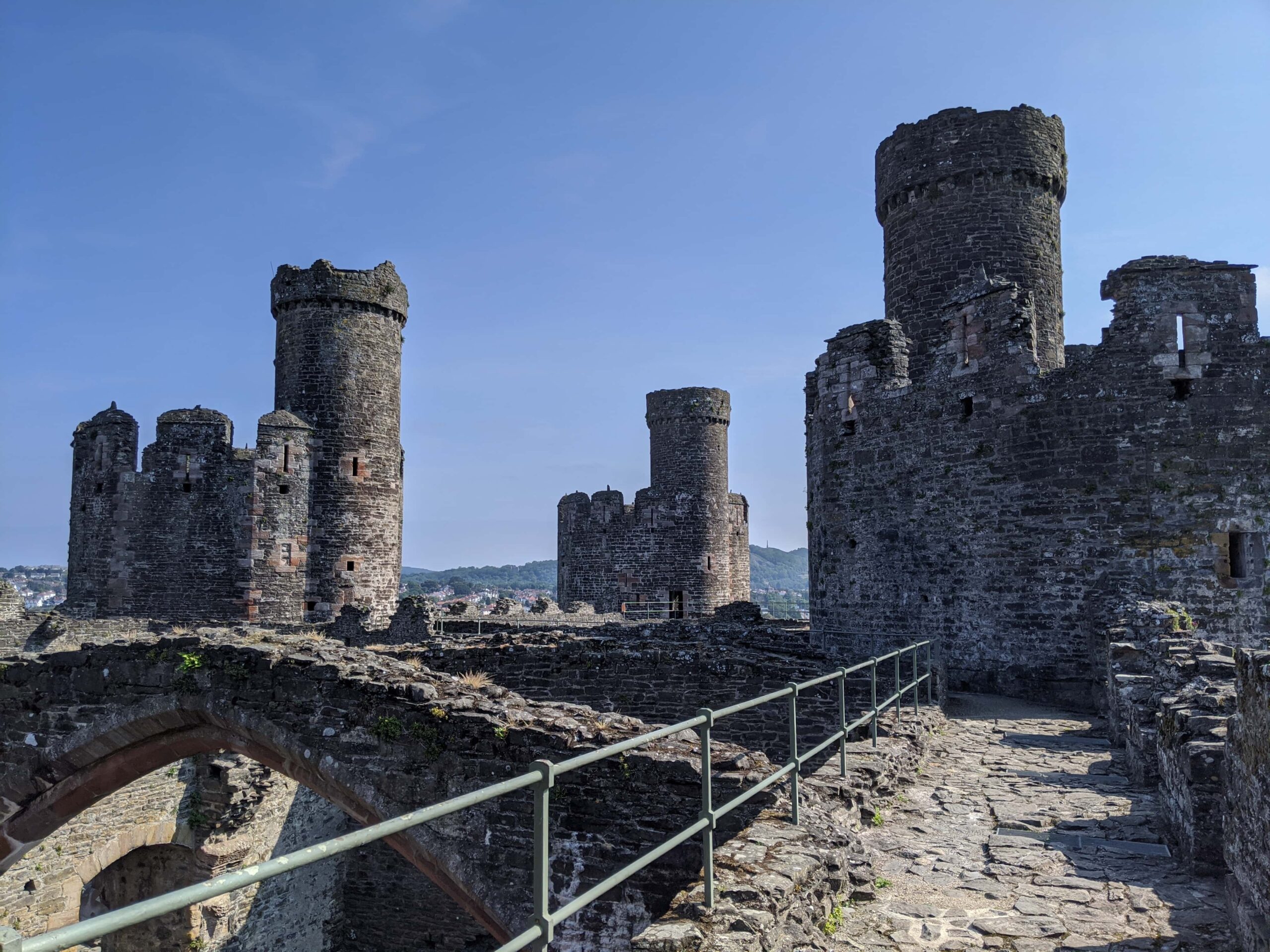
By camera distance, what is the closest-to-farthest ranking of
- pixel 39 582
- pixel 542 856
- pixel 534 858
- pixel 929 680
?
pixel 542 856
pixel 534 858
pixel 929 680
pixel 39 582

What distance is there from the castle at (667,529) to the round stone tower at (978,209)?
16.8 meters

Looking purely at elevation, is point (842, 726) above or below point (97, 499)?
below

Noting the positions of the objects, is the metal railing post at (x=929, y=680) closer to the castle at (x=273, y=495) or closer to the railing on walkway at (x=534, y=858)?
the railing on walkway at (x=534, y=858)

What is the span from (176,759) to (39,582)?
13572 centimetres

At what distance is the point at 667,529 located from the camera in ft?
116

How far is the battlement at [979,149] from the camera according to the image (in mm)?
18984

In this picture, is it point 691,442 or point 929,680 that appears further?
point 691,442

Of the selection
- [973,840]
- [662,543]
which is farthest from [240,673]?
[662,543]

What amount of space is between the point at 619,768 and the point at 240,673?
359cm

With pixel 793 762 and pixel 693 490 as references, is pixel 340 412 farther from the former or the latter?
pixel 793 762

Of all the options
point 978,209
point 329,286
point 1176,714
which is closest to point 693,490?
point 329,286

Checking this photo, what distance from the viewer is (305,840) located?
44.2 ft

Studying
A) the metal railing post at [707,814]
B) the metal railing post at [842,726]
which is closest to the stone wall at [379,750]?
the metal railing post at [842,726]

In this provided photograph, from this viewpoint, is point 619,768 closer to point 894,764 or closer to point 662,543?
point 894,764
